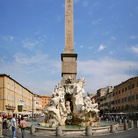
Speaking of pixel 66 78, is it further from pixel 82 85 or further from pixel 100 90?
pixel 100 90

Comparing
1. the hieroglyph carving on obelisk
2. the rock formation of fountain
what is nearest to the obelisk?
the hieroglyph carving on obelisk

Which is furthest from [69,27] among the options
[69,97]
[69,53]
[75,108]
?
[75,108]

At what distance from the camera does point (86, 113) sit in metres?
12.7

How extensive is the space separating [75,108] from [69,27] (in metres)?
5.62

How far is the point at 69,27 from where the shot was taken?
14.8m

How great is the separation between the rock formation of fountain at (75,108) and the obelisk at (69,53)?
615mm

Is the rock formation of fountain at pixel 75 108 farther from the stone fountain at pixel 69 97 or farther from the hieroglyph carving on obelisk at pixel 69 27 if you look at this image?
the hieroglyph carving on obelisk at pixel 69 27

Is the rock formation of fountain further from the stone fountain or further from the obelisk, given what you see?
the obelisk

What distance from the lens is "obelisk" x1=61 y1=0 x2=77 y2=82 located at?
14.2m

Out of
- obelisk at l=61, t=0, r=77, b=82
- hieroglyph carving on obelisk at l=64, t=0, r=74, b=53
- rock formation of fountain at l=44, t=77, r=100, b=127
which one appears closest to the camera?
rock formation of fountain at l=44, t=77, r=100, b=127

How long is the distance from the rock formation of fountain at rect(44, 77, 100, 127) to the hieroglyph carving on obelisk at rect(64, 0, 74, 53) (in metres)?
2.28

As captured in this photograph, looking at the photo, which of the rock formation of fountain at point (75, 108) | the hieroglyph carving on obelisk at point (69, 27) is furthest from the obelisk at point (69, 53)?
the rock formation of fountain at point (75, 108)

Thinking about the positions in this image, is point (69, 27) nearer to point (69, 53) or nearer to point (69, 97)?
point (69, 53)

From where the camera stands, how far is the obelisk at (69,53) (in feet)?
46.5
